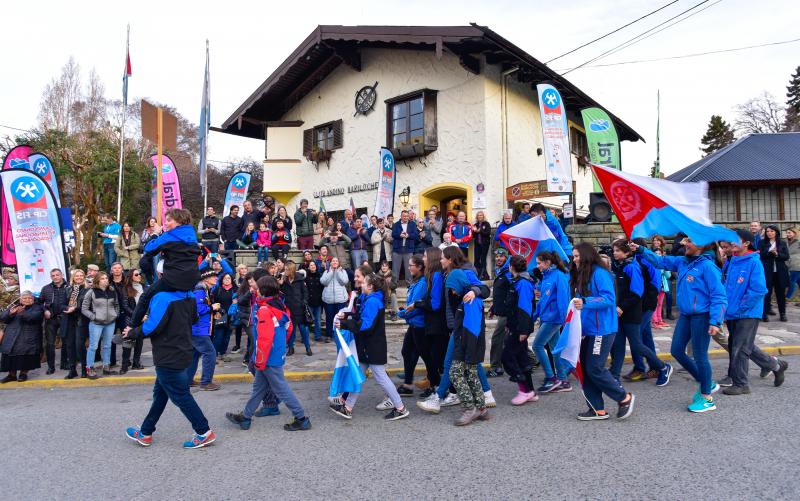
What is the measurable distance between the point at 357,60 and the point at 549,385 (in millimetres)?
14233

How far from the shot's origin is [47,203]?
1046 cm

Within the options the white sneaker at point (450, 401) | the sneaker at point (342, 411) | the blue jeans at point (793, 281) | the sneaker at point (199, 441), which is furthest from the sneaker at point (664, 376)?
the blue jeans at point (793, 281)

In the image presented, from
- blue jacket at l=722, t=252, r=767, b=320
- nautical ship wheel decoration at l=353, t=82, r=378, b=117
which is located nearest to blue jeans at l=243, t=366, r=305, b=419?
blue jacket at l=722, t=252, r=767, b=320

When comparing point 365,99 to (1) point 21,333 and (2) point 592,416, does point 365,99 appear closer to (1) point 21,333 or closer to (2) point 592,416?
(1) point 21,333

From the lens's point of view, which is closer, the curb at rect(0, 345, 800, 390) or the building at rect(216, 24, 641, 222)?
the curb at rect(0, 345, 800, 390)

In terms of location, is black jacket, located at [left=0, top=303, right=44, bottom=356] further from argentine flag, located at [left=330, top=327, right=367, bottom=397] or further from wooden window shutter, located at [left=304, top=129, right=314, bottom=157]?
wooden window shutter, located at [left=304, top=129, right=314, bottom=157]

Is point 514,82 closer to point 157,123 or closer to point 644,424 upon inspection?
point 157,123

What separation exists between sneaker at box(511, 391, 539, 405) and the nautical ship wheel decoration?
13309mm

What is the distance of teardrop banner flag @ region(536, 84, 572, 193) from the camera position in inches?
497

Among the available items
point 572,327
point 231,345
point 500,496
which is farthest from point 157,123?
point 500,496

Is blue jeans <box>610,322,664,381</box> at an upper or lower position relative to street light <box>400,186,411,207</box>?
lower

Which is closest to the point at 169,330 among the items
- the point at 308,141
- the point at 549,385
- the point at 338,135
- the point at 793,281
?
the point at 549,385

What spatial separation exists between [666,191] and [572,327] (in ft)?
6.72

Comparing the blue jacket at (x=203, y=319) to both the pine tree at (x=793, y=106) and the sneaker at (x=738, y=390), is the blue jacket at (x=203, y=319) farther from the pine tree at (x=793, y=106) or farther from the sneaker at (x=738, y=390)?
the pine tree at (x=793, y=106)
